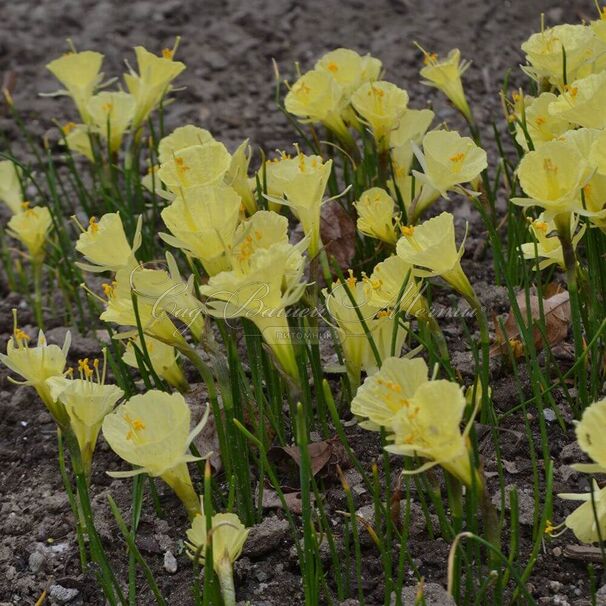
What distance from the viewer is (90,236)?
2168mm

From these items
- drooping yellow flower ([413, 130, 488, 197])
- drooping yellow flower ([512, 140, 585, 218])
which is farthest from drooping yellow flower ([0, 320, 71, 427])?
drooping yellow flower ([512, 140, 585, 218])

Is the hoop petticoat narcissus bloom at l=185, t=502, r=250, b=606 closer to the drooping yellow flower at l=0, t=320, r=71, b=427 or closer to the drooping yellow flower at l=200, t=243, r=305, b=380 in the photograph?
the drooping yellow flower at l=200, t=243, r=305, b=380

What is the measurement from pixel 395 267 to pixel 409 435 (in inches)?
20.6

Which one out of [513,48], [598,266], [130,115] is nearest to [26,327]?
[130,115]

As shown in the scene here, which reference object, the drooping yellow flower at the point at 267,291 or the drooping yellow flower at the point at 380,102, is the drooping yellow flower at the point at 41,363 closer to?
the drooping yellow flower at the point at 267,291

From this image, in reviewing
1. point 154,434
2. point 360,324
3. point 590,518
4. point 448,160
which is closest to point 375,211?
point 448,160

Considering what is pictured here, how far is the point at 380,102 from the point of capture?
2.62 metres

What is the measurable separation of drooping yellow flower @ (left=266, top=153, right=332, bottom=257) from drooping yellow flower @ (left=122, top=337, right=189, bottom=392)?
0.43 meters

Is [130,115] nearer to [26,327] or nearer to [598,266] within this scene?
[26,327]

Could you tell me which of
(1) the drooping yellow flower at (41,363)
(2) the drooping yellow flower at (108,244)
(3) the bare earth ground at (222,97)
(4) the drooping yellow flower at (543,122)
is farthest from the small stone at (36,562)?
(4) the drooping yellow flower at (543,122)

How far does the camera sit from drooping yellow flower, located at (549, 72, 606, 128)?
7.15 ft

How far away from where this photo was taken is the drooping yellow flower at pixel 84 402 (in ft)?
6.64

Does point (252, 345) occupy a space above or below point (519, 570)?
above

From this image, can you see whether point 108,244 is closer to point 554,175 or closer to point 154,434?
point 154,434
